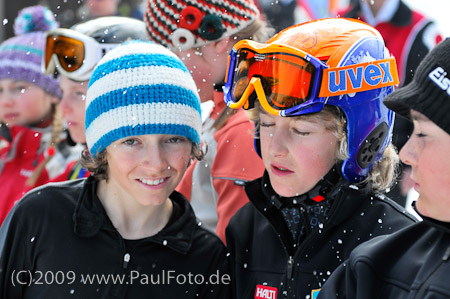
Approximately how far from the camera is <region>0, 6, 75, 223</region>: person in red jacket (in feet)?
18.0

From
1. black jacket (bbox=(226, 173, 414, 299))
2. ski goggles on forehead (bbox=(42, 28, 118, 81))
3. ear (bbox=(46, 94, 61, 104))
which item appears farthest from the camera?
ear (bbox=(46, 94, 61, 104))

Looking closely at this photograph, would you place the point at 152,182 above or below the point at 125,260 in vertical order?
above

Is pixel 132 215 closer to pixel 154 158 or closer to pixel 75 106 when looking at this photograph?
pixel 154 158

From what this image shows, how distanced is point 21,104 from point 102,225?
2959mm

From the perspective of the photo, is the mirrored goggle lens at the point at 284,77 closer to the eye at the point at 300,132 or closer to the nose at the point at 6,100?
the eye at the point at 300,132

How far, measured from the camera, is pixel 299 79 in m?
2.97

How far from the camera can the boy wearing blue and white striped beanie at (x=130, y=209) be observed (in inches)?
120

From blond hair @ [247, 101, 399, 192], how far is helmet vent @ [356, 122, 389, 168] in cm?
7

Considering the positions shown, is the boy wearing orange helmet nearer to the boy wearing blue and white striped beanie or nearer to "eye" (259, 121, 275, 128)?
"eye" (259, 121, 275, 128)

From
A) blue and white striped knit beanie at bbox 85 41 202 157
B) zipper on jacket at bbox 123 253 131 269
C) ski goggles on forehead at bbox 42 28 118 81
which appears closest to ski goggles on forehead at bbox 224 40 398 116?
blue and white striped knit beanie at bbox 85 41 202 157

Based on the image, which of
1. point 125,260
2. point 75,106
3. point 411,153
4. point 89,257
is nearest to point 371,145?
point 411,153

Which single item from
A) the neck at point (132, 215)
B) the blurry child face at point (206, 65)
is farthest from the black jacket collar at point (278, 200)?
the blurry child face at point (206, 65)

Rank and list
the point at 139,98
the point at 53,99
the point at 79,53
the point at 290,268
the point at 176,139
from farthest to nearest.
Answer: the point at 53,99
the point at 79,53
the point at 176,139
the point at 139,98
the point at 290,268

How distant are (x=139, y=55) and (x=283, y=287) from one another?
125 centimetres
